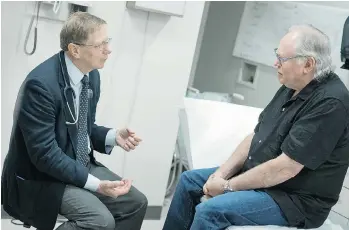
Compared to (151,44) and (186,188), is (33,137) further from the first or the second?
(151,44)

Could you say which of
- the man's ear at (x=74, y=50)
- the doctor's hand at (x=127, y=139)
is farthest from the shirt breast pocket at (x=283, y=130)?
the man's ear at (x=74, y=50)

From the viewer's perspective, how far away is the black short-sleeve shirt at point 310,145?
159 cm

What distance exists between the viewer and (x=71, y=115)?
1.69 meters

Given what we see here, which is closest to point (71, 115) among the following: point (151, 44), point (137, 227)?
point (137, 227)

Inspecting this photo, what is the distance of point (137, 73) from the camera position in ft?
8.01

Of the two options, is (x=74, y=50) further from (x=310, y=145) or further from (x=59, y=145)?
(x=310, y=145)

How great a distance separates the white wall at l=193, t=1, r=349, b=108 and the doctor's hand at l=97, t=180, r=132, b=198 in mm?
1668

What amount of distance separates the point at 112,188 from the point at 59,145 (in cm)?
26

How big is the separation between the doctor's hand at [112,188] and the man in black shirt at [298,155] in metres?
0.31

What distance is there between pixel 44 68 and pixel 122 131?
469 millimetres

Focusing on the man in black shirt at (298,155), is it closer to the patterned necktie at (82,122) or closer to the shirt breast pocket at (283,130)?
the shirt breast pocket at (283,130)

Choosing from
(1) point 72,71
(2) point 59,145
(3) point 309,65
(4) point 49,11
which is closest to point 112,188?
(2) point 59,145

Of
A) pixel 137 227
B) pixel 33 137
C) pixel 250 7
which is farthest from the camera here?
pixel 250 7

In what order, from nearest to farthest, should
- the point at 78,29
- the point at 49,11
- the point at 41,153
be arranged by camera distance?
the point at 41,153 < the point at 78,29 < the point at 49,11
